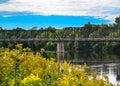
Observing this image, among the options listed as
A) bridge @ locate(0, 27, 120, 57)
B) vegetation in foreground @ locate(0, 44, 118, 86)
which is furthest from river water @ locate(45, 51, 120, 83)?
vegetation in foreground @ locate(0, 44, 118, 86)

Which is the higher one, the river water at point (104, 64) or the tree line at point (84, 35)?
the tree line at point (84, 35)

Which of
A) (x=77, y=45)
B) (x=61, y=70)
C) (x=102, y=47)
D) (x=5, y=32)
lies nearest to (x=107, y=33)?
(x=102, y=47)

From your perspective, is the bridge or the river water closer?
the river water

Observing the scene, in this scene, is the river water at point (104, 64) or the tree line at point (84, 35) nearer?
the river water at point (104, 64)

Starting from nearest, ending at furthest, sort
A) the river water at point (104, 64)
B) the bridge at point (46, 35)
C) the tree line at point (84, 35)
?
the river water at point (104, 64), the bridge at point (46, 35), the tree line at point (84, 35)

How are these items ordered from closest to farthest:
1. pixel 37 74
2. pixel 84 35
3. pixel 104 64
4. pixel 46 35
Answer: pixel 37 74, pixel 104 64, pixel 84 35, pixel 46 35

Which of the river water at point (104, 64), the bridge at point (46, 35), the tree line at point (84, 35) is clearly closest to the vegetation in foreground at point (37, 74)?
the river water at point (104, 64)

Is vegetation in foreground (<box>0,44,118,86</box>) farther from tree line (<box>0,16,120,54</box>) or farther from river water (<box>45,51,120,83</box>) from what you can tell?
tree line (<box>0,16,120,54</box>)

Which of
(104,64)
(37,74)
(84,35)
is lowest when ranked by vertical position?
(104,64)

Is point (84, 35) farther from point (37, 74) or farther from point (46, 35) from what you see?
point (37, 74)

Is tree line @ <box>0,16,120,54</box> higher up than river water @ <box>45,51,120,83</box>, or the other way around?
tree line @ <box>0,16,120,54</box>

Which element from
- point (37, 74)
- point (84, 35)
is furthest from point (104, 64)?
point (37, 74)

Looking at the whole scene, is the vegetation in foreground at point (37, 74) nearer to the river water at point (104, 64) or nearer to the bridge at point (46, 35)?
the river water at point (104, 64)

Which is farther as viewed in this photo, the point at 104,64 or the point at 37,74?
the point at 104,64
